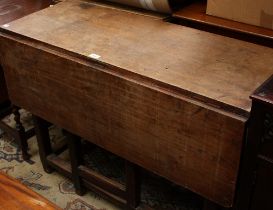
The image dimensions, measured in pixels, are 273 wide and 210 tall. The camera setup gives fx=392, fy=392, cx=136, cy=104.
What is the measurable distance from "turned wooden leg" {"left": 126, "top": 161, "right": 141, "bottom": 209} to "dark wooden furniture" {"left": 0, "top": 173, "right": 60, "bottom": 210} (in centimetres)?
39

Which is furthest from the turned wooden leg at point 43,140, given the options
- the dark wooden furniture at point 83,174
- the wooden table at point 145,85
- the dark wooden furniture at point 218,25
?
the dark wooden furniture at point 218,25

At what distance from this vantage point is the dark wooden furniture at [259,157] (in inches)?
40.2

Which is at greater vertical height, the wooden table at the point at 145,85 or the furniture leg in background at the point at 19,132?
the wooden table at the point at 145,85

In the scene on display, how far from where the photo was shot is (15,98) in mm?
1839

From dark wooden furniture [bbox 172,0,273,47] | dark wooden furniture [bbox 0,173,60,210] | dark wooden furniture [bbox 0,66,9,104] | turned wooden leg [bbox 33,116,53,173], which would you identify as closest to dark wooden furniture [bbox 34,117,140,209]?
turned wooden leg [bbox 33,116,53,173]

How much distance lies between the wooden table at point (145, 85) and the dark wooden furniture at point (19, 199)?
34 centimetres

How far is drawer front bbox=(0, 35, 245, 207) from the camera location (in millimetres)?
1173

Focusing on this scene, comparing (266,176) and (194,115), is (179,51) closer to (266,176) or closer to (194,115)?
(194,115)

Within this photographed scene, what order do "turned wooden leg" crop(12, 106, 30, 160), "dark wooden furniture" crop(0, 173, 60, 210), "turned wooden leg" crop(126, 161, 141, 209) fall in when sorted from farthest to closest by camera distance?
"turned wooden leg" crop(12, 106, 30, 160), "turned wooden leg" crop(126, 161, 141, 209), "dark wooden furniture" crop(0, 173, 60, 210)

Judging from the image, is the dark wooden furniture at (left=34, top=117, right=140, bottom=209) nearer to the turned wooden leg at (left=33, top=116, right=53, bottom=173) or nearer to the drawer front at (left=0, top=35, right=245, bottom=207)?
the turned wooden leg at (left=33, top=116, right=53, bottom=173)

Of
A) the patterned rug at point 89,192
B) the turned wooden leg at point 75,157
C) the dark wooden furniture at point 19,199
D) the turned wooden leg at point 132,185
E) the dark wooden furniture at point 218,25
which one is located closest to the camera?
the dark wooden furniture at point 19,199

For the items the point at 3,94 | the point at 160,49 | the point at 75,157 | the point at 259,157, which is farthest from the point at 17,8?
the point at 259,157

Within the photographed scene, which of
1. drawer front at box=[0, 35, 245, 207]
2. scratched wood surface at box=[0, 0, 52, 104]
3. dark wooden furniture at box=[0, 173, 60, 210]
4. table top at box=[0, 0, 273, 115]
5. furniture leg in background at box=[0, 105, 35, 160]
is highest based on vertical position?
table top at box=[0, 0, 273, 115]

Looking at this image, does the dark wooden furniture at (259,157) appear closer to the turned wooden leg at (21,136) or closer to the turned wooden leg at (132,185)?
the turned wooden leg at (132,185)
